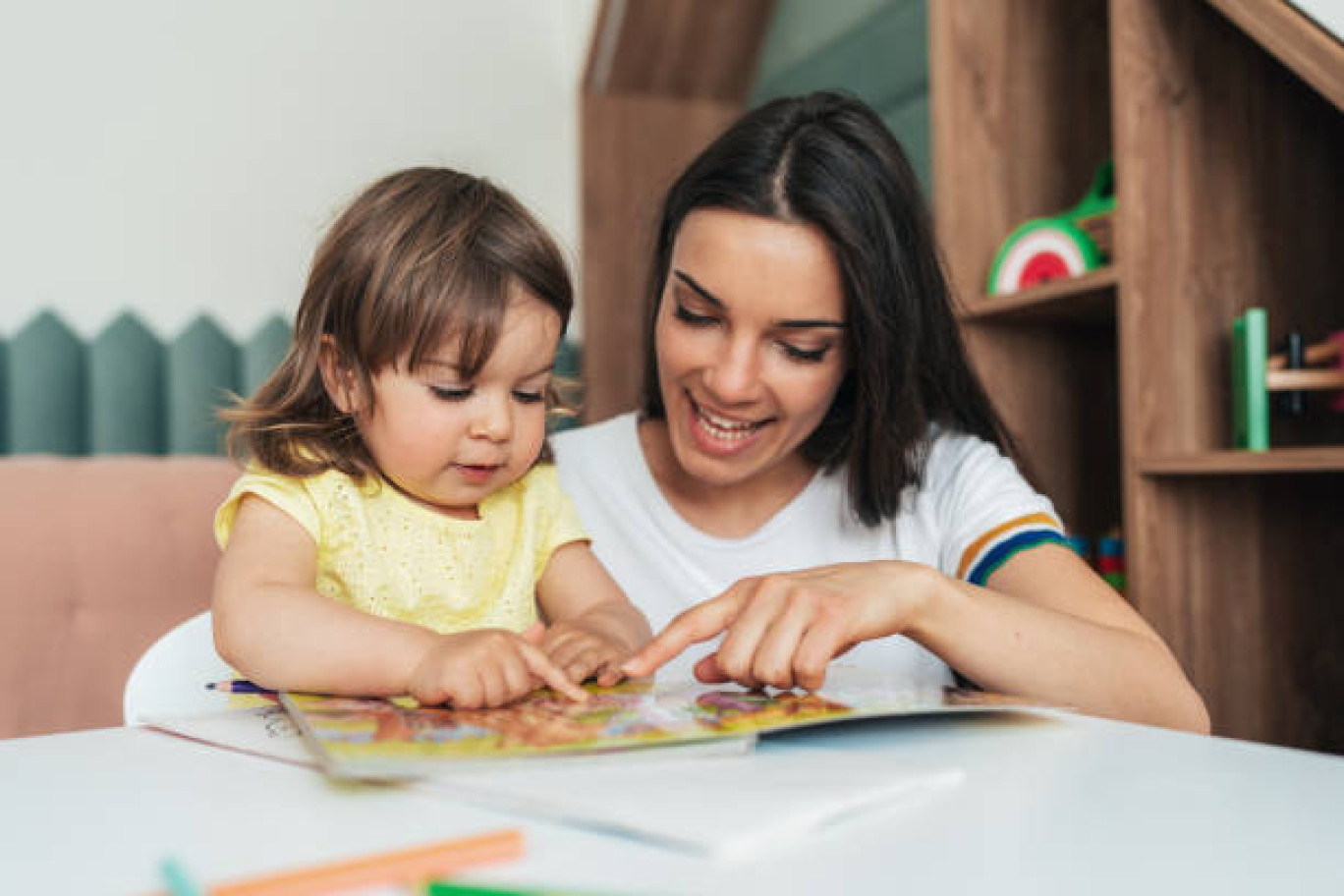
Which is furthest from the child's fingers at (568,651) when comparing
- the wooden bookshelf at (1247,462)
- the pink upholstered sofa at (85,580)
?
the wooden bookshelf at (1247,462)

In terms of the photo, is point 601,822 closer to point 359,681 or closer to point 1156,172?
point 359,681

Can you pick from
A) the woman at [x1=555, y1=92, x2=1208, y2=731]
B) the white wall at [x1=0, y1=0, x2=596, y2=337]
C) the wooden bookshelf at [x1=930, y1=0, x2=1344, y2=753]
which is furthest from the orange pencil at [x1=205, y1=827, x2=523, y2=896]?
the white wall at [x1=0, y1=0, x2=596, y2=337]

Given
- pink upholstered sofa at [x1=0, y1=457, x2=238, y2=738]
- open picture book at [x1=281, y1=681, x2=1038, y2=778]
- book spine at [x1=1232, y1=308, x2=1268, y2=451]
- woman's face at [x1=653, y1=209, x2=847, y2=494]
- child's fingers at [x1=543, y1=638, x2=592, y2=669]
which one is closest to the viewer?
open picture book at [x1=281, y1=681, x2=1038, y2=778]

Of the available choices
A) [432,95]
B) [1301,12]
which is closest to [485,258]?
[1301,12]

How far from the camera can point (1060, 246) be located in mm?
1763

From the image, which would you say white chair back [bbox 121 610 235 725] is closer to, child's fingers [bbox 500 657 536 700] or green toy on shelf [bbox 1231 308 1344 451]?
child's fingers [bbox 500 657 536 700]

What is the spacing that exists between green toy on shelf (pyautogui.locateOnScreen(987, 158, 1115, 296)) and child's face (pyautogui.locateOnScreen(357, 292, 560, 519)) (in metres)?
1.02

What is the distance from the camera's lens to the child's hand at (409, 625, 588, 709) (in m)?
0.66

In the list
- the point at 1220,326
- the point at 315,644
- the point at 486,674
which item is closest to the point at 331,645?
the point at 315,644

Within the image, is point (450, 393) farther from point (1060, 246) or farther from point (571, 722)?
point (1060, 246)

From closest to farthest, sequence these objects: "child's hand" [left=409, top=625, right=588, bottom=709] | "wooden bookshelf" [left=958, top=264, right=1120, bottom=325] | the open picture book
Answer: the open picture book → "child's hand" [left=409, top=625, right=588, bottom=709] → "wooden bookshelf" [left=958, top=264, right=1120, bottom=325]

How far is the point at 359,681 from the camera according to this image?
747 millimetres

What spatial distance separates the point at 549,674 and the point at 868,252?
63cm

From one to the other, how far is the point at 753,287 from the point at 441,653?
1.78ft
